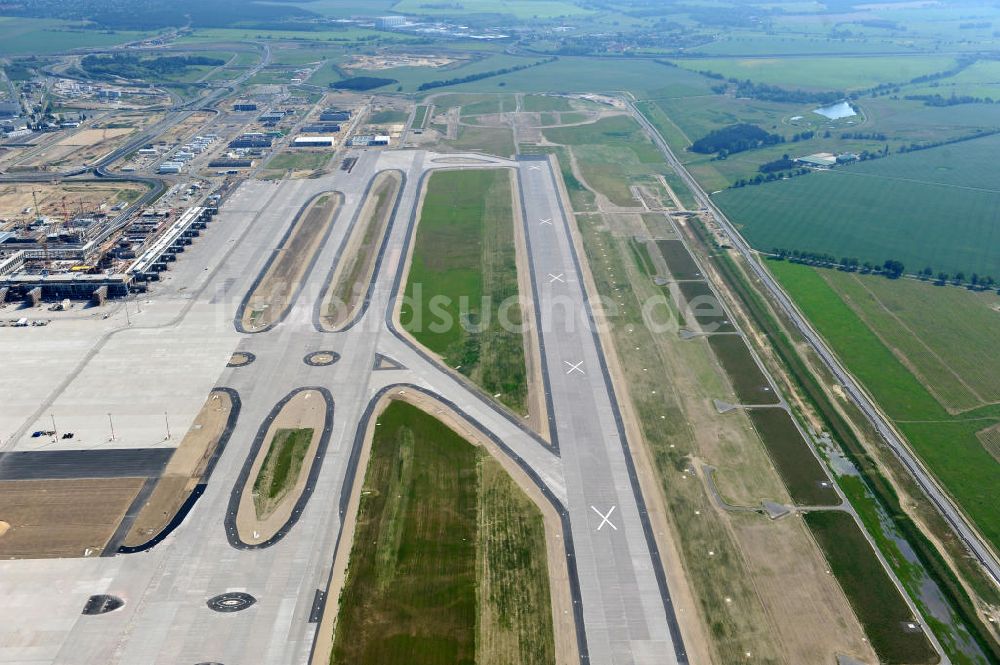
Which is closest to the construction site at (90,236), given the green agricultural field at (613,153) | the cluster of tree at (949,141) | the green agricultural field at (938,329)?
the green agricultural field at (613,153)

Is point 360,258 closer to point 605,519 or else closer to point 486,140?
point 605,519

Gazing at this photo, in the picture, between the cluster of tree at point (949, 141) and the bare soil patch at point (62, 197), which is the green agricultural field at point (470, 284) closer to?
the bare soil patch at point (62, 197)

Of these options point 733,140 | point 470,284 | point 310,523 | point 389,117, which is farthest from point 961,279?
point 389,117

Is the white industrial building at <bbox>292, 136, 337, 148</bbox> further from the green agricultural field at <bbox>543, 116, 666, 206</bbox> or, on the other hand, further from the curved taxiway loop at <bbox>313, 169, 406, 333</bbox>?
the green agricultural field at <bbox>543, 116, 666, 206</bbox>

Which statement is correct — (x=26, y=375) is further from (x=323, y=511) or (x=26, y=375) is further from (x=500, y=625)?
(x=500, y=625)

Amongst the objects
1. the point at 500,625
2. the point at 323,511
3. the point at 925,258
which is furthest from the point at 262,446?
the point at 925,258

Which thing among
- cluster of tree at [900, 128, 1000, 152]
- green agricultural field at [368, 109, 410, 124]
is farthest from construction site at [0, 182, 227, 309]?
cluster of tree at [900, 128, 1000, 152]
